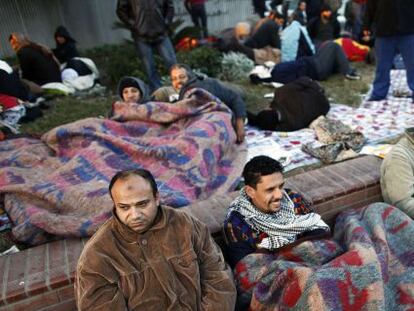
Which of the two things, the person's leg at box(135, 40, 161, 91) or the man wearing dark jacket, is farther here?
the person's leg at box(135, 40, 161, 91)

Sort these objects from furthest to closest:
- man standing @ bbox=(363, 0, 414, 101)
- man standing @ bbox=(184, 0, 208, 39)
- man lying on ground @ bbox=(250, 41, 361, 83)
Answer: man standing @ bbox=(184, 0, 208, 39), man lying on ground @ bbox=(250, 41, 361, 83), man standing @ bbox=(363, 0, 414, 101)

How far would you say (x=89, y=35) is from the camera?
1058 cm

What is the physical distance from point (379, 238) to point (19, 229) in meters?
2.18

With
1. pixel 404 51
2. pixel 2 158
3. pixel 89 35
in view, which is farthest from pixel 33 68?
pixel 404 51

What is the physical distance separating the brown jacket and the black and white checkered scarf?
1.04 ft

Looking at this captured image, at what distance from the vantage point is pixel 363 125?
4297 mm

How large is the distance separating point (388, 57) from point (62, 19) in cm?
844

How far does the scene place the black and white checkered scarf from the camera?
2.13m

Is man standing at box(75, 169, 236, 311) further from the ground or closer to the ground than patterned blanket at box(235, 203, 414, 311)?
further from the ground

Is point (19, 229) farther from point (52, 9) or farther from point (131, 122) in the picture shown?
point (52, 9)

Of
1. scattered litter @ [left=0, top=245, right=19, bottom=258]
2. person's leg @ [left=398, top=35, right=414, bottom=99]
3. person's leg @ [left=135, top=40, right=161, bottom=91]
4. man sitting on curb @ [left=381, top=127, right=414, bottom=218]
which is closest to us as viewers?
scattered litter @ [left=0, top=245, right=19, bottom=258]

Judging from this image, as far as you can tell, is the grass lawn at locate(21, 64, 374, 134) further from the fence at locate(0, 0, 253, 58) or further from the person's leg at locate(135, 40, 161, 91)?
the fence at locate(0, 0, 253, 58)

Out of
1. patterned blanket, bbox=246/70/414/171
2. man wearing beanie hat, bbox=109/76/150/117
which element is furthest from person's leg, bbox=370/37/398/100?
man wearing beanie hat, bbox=109/76/150/117

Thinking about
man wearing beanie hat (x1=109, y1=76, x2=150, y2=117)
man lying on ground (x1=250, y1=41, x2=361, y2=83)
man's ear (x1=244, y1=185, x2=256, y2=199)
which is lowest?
man lying on ground (x1=250, y1=41, x2=361, y2=83)
